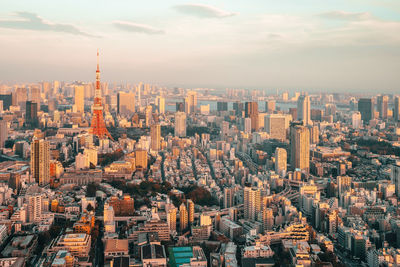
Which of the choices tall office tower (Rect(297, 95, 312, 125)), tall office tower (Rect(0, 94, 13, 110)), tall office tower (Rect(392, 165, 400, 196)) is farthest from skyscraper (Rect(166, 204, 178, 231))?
tall office tower (Rect(0, 94, 13, 110))

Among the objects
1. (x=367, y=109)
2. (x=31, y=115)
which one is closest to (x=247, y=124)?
(x=367, y=109)

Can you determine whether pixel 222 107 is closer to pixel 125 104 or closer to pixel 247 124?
pixel 125 104

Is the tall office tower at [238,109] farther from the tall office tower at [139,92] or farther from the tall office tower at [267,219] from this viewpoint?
the tall office tower at [267,219]

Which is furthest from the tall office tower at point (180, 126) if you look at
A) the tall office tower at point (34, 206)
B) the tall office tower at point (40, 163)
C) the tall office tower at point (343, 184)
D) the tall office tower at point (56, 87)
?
the tall office tower at point (56, 87)

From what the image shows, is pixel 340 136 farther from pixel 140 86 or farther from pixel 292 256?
pixel 140 86

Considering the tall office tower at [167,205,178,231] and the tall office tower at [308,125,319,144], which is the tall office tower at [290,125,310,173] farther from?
the tall office tower at [167,205,178,231]

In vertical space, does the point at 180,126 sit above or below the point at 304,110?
below

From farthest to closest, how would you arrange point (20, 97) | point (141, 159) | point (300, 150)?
point (20, 97) → point (300, 150) → point (141, 159)
